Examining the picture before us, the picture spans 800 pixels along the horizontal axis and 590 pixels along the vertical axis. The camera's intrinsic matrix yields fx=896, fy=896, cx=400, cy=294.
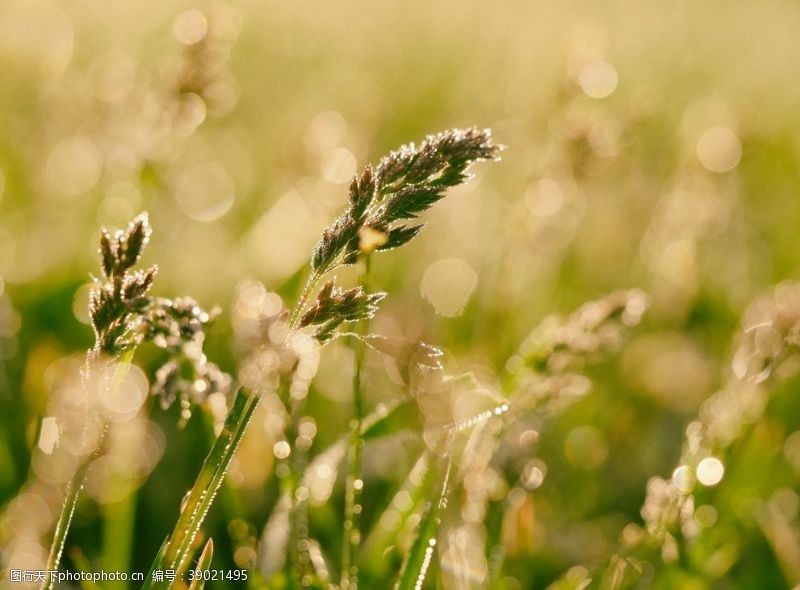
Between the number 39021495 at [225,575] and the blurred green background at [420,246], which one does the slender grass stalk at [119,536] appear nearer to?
the blurred green background at [420,246]

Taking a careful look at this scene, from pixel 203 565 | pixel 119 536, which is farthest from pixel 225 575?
pixel 203 565

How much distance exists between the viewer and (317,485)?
1.86 metres

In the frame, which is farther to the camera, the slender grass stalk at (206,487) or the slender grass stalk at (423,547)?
the slender grass stalk at (423,547)

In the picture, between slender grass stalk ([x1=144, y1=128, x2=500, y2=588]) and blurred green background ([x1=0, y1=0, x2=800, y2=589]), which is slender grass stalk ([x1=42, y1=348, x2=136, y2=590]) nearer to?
slender grass stalk ([x1=144, y1=128, x2=500, y2=588])

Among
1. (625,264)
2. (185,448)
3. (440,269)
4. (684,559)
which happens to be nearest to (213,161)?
(440,269)

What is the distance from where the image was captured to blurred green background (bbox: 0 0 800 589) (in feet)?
6.93

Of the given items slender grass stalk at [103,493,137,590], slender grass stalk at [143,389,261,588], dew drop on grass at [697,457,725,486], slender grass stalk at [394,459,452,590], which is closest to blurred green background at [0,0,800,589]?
slender grass stalk at [103,493,137,590]

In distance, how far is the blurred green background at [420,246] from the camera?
211cm

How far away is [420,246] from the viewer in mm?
3529

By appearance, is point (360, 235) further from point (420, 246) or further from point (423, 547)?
point (420, 246)

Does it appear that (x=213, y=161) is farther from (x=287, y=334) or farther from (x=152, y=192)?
(x=287, y=334)

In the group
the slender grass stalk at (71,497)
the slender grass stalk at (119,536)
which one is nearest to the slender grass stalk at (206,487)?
the slender grass stalk at (71,497)

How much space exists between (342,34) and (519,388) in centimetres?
628

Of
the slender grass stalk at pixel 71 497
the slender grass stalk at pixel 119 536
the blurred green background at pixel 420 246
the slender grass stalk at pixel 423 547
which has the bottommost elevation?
the slender grass stalk at pixel 423 547
